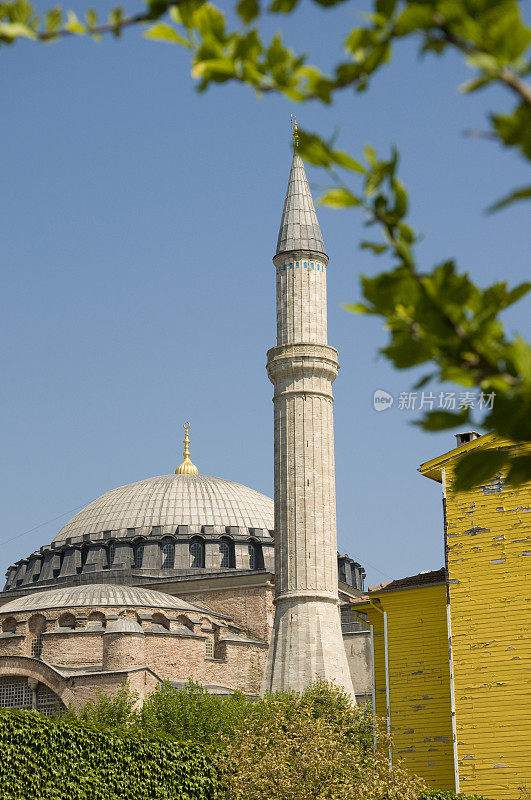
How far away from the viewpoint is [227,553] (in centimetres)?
4841

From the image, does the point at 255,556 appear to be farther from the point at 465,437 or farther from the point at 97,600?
the point at 465,437

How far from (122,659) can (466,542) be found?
16259mm

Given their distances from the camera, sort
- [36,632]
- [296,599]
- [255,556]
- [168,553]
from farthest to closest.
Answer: [168,553]
[255,556]
[36,632]
[296,599]

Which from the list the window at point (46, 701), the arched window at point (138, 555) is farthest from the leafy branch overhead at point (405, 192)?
the arched window at point (138, 555)

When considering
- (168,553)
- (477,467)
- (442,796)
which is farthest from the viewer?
(168,553)

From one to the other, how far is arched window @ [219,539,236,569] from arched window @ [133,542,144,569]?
3390 mm

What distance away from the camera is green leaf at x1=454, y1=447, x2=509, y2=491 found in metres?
2.27

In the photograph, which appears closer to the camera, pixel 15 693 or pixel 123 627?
pixel 123 627

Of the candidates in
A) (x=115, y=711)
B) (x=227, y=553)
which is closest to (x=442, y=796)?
(x=115, y=711)

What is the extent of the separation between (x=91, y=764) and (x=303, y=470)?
18.8 metres

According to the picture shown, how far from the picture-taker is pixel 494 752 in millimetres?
20672

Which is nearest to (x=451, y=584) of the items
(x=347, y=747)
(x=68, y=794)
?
(x=347, y=747)

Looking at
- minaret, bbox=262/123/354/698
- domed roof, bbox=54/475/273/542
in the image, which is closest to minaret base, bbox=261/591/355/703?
minaret, bbox=262/123/354/698

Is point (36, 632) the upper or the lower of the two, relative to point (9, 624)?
lower
